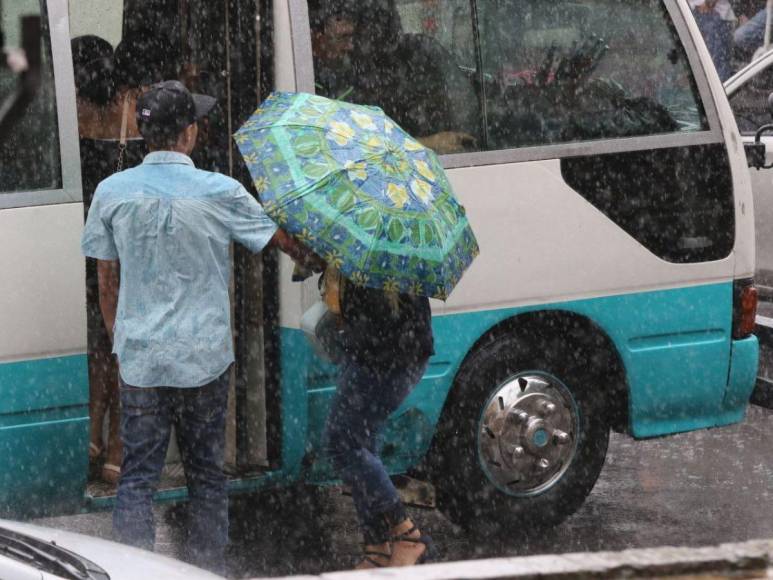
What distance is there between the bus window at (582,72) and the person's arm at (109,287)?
64.8 inches

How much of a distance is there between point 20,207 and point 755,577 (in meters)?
2.55

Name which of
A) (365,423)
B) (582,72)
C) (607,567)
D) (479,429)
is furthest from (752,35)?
(607,567)

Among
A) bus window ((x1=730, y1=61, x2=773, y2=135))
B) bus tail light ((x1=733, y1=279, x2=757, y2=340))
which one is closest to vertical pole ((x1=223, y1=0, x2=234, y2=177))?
bus tail light ((x1=733, y1=279, x2=757, y2=340))

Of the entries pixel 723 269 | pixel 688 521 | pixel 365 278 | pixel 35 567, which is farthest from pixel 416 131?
pixel 35 567

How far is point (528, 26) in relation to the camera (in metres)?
5.91

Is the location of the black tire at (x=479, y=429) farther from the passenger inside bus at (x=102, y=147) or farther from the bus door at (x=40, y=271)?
the bus door at (x=40, y=271)

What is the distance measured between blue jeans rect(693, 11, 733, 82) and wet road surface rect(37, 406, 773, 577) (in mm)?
5621

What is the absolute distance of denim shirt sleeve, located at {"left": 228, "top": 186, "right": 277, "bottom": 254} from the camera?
4777mm

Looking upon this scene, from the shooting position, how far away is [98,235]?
4.68 m

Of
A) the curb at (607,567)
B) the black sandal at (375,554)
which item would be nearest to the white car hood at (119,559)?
the curb at (607,567)

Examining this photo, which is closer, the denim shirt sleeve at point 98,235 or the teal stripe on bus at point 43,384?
the denim shirt sleeve at point 98,235

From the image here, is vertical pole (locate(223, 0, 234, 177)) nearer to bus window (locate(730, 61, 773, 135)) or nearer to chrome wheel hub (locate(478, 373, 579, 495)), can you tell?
chrome wheel hub (locate(478, 373, 579, 495))

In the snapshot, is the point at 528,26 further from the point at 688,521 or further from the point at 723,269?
the point at 688,521

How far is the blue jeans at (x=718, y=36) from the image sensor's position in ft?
40.9
